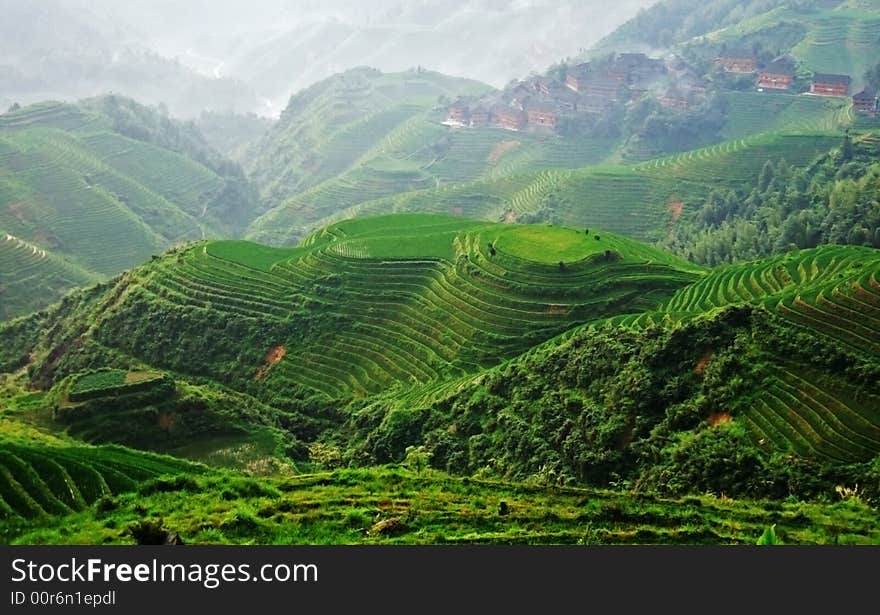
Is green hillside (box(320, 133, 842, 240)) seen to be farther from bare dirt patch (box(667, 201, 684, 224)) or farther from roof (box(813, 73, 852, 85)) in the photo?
roof (box(813, 73, 852, 85))

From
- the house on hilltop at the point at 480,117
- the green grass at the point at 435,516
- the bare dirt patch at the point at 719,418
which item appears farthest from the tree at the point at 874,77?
the green grass at the point at 435,516

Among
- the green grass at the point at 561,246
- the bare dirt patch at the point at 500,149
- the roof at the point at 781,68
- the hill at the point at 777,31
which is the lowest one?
the green grass at the point at 561,246

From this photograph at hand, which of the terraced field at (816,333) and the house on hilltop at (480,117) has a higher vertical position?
the house on hilltop at (480,117)

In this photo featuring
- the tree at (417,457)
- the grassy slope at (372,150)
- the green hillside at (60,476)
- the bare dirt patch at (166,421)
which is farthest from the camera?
the grassy slope at (372,150)

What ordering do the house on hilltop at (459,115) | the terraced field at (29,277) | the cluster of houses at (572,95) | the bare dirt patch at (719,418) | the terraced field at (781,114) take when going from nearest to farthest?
1. the bare dirt patch at (719,418)
2. the terraced field at (29,277)
3. the terraced field at (781,114)
4. the cluster of houses at (572,95)
5. the house on hilltop at (459,115)

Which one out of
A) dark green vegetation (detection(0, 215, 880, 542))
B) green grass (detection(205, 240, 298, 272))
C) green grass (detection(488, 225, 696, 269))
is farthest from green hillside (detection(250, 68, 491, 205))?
green grass (detection(488, 225, 696, 269))

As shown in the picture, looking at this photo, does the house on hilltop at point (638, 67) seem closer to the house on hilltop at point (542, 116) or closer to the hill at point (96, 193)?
the house on hilltop at point (542, 116)
